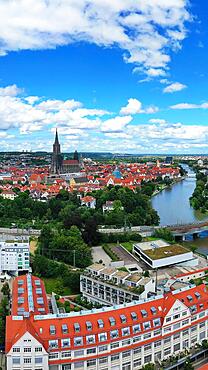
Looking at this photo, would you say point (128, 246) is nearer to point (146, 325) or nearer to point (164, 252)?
point (164, 252)

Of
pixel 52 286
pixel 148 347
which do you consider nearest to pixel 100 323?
pixel 148 347

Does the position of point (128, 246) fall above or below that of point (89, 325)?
below

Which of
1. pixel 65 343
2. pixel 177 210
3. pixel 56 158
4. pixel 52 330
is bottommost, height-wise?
pixel 177 210

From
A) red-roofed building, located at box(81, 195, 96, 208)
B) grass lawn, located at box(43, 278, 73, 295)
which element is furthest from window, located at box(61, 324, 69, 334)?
red-roofed building, located at box(81, 195, 96, 208)

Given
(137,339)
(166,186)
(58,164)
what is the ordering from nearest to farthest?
(137,339) < (166,186) < (58,164)

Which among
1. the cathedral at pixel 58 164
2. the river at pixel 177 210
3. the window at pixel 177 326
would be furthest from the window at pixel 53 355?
the cathedral at pixel 58 164

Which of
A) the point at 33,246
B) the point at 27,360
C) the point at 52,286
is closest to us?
the point at 27,360
